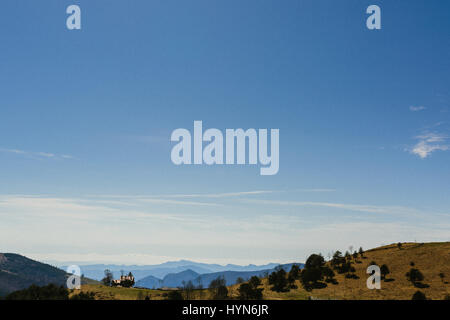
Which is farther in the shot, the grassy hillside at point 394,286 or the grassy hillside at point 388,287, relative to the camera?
the grassy hillside at point 388,287

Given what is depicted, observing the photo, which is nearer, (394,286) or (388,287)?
(388,287)

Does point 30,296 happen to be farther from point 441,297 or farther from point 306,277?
point 441,297

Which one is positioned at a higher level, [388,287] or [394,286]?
[394,286]

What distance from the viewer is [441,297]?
131625 mm

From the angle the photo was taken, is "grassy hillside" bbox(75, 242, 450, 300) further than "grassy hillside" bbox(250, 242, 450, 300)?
Yes

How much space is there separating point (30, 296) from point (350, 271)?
520ft

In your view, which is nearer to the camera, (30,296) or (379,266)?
(30,296)
